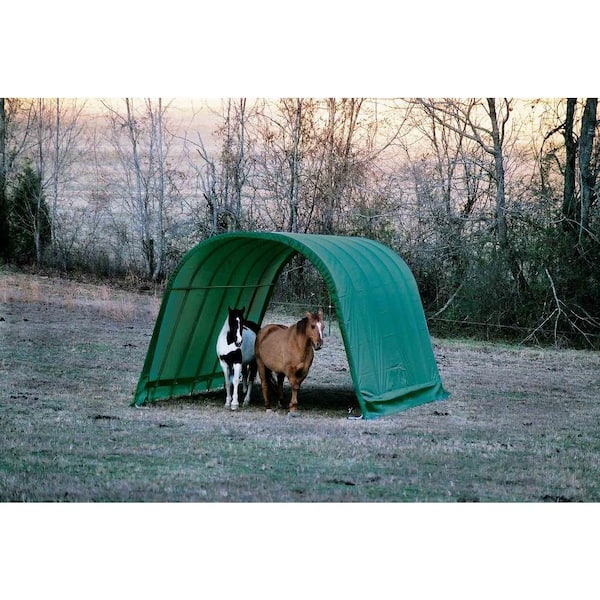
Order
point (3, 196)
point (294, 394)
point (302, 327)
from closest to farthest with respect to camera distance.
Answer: point (302, 327), point (294, 394), point (3, 196)

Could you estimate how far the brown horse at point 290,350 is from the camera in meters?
10.9

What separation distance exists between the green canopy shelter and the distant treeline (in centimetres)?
514

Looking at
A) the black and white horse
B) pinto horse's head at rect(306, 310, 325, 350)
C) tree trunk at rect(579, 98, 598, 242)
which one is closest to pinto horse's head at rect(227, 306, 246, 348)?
the black and white horse

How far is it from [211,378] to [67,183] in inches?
254

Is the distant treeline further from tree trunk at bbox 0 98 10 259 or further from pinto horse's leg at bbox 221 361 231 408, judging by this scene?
pinto horse's leg at bbox 221 361 231 408

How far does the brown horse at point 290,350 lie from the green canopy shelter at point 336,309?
54 centimetres

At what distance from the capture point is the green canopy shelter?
10.6 metres

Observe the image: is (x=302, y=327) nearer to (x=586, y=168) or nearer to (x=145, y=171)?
(x=586, y=168)

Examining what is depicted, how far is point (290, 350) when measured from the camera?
11.1 meters

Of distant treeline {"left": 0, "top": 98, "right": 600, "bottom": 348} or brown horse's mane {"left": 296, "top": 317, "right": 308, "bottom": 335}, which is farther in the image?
distant treeline {"left": 0, "top": 98, "right": 600, "bottom": 348}

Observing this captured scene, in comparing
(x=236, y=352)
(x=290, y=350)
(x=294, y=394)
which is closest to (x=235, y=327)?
(x=236, y=352)

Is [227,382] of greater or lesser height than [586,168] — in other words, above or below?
below

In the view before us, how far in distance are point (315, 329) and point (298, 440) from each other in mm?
1419
